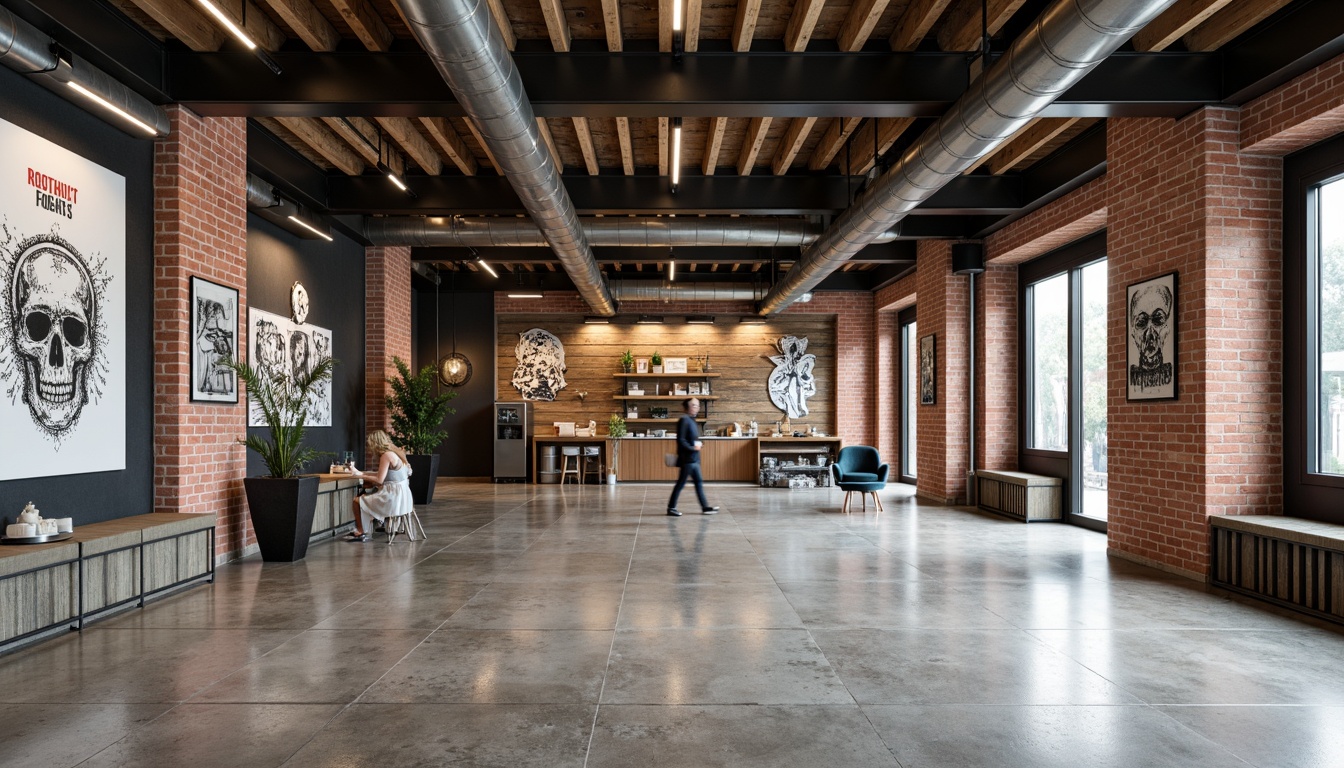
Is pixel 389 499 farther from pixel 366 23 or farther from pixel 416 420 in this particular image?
pixel 366 23

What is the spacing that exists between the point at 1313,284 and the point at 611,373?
11.7 metres

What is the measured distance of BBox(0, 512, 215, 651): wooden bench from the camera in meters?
4.19

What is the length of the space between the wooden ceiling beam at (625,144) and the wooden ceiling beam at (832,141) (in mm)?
1941

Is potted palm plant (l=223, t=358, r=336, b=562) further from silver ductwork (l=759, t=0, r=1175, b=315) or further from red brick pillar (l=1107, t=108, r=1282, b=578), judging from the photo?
red brick pillar (l=1107, t=108, r=1282, b=578)

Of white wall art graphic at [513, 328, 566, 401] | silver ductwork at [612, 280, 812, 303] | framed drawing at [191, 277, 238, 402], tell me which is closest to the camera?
framed drawing at [191, 277, 238, 402]

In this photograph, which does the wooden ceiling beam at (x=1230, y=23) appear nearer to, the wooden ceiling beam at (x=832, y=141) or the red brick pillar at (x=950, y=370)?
the wooden ceiling beam at (x=832, y=141)

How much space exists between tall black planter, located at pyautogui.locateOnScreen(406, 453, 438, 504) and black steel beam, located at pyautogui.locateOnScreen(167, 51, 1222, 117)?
20.4 ft

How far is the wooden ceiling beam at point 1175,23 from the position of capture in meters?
5.09

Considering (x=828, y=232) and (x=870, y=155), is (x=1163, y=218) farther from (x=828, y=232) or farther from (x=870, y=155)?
(x=828, y=232)

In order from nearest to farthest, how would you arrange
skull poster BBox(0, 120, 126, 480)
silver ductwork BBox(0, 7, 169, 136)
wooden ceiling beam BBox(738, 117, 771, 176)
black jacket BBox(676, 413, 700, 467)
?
1. silver ductwork BBox(0, 7, 169, 136)
2. skull poster BBox(0, 120, 126, 480)
3. wooden ceiling beam BBox(738, 117, 771, 176)
4. black jacket BBox(676, 413, 700, 467)

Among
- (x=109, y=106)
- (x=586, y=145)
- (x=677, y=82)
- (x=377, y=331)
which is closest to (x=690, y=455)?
(x=586, y=145)

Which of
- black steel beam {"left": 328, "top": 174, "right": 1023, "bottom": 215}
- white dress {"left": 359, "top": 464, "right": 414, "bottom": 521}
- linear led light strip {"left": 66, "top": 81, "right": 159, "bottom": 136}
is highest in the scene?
black steel beam {"left": 328, "top": 174, "right": 1023, "bottom": 215}

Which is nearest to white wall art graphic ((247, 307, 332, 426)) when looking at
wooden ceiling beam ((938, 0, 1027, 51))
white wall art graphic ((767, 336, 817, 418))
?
wooden ceiling beam ((938, 0, 1027, 51))

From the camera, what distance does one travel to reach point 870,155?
8.19 meters
